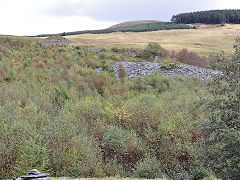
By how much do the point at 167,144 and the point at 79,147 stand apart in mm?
2516

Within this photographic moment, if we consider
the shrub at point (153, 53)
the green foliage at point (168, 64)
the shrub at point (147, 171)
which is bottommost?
the shrub at point (147, 171)

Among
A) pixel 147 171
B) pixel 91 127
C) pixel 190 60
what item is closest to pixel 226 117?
pixel 147 171

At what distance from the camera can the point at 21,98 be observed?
26.3ft

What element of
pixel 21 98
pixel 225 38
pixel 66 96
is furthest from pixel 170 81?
pixel 225 38

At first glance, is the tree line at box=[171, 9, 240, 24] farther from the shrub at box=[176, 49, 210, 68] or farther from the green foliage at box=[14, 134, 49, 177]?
the green foliage at box=[14, 134, 49, 177]

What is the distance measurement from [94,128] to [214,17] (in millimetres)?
91323

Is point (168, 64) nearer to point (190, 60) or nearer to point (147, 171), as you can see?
point (190, 60)

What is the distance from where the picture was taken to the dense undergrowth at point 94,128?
14.1 ft

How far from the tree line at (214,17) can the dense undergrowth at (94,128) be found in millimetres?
82384

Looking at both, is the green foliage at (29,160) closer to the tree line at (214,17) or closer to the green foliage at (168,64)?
the green foliage at (168,64)

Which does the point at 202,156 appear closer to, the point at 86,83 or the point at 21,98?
the point at 21,98

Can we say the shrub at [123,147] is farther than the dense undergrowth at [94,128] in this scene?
Yes

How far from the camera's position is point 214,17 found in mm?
81812

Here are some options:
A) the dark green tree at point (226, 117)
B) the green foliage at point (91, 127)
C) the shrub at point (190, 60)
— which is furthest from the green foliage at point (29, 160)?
the shrub at point (190, 60)
